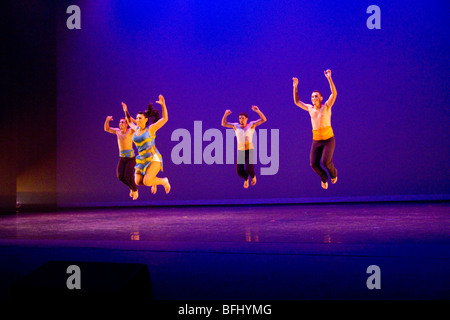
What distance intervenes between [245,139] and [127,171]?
1.84 m

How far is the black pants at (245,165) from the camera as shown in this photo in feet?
18.7

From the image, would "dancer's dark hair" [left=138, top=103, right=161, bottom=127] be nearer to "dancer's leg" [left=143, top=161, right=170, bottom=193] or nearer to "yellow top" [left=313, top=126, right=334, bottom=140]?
"dancer's leg" [left=143, top=161, right=170, bottom=193]

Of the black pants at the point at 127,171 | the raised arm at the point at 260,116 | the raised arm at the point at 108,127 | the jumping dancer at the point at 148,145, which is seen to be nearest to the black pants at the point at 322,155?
the raised arm at the point at 260,116

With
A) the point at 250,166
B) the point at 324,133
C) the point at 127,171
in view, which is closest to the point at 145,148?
the point at 127,171

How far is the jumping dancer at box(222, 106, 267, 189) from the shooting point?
566 centimetres

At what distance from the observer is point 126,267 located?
1.75m

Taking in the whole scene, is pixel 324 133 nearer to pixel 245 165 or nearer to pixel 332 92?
pixel 332 92

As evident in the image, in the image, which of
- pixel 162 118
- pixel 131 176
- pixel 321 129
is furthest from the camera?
pixel 131 176

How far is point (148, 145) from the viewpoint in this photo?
567 cm

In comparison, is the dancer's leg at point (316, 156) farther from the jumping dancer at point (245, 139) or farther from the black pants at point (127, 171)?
the black pants at point (127, 171)

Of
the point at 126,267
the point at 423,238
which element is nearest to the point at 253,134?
the point at 423,238

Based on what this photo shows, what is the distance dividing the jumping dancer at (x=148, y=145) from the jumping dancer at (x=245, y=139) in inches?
39.6

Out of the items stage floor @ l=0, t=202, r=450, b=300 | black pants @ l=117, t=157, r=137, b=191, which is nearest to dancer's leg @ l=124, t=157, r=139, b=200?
black pants @ l=117, t=157, r=137, b=191

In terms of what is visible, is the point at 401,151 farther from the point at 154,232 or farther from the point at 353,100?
the point at 154,232
